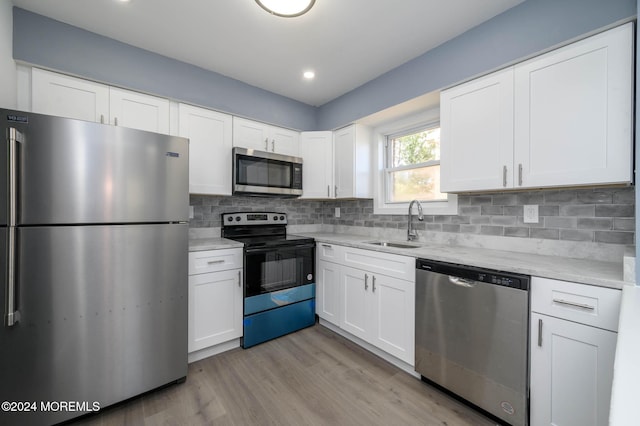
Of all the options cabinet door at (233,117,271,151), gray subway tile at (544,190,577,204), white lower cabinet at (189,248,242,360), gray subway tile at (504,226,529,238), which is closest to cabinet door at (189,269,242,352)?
white lower cabinet at (189,248,242,360)

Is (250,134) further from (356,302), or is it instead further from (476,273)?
(476,273)

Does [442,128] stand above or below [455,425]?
above

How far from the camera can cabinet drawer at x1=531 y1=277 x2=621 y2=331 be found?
3.84 feet

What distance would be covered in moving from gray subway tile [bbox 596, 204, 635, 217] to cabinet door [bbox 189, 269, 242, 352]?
103 inches

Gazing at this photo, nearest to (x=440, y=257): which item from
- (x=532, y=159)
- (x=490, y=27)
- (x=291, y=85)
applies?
(x=532, y=159)

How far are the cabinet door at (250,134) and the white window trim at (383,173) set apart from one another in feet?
4.19

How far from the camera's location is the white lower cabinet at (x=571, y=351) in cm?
118

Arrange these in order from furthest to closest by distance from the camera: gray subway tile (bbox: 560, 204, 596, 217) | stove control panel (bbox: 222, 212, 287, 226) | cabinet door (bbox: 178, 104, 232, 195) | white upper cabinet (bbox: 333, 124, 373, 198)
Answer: white upper cabinet (bbox: 333, 124, 373, 198), stove control panel (bbox: 222, 212, 287, 226), cabinet door (bbox: 178, 104, 232, 195), gray subway tile (bbox: 560, 204, 596, 217)

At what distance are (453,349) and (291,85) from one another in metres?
2.85

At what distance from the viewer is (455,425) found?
1521 millimetres

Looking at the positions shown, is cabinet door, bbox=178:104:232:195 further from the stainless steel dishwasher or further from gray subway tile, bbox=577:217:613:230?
gray subway tile, bbox=577:217:613:230

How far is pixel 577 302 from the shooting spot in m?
1.25

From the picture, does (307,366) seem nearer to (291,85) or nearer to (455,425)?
(455,425)

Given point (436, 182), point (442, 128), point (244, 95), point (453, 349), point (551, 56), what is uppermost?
point (244, 95)
